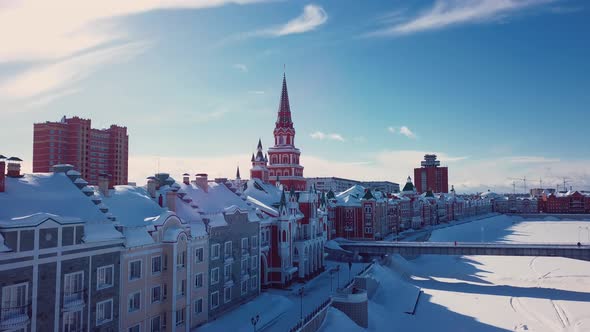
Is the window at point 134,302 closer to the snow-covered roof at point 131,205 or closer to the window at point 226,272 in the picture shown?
the snow-covered roof at point 131,205

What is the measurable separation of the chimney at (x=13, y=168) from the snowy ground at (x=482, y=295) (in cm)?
3199

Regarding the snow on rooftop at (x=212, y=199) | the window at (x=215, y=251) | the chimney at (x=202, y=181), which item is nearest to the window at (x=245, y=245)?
the snow on rooftop at (x=212, y=199)

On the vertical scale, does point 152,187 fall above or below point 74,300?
above

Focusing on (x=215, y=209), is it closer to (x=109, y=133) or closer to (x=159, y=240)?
(x=159, y=240)

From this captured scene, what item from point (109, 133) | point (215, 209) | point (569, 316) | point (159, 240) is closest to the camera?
point (159, 240)

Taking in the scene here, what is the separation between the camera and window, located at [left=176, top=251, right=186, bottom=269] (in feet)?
135

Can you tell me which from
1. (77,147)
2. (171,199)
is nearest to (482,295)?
(171,199)

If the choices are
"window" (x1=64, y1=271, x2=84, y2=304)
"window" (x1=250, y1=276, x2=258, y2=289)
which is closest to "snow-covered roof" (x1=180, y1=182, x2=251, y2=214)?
"window" (x1=250, y1=276, x2=258, y2=289)

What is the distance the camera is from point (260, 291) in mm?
60438

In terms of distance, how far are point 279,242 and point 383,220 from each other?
64.8 metres

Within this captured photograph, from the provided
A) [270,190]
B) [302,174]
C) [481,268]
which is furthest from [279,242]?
[481,268]

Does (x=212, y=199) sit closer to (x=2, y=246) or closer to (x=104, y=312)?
(x=104, y=312)

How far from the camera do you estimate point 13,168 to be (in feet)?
112

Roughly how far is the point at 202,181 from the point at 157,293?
59.6 ft
